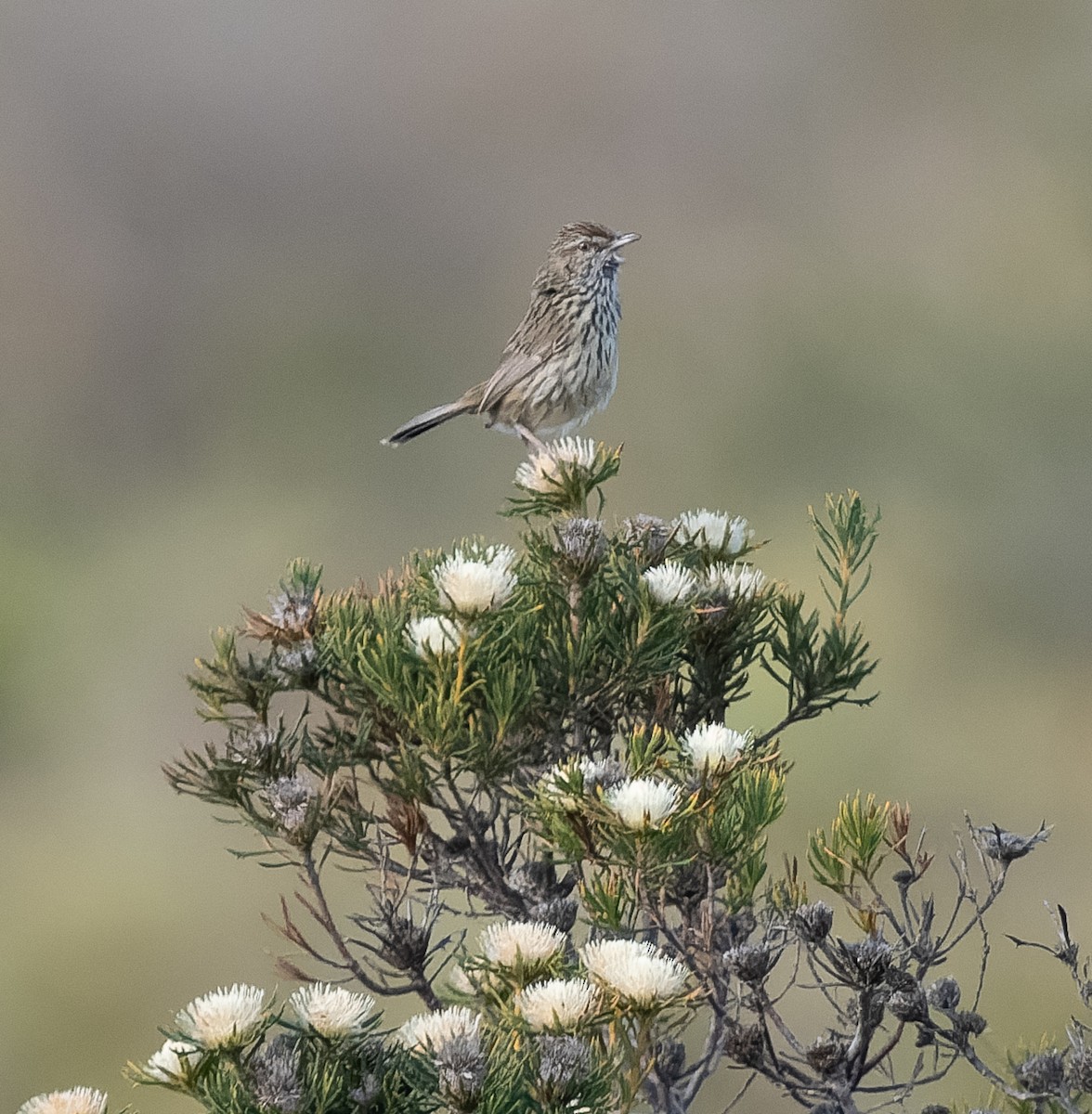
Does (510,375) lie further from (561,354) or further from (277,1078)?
(277,1078)

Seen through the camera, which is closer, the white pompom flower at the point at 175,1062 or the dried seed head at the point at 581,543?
the white pompom flower at the point at 175,1062

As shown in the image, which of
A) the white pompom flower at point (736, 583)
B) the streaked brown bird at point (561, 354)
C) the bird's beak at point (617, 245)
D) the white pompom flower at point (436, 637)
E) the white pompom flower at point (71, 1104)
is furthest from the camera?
the bird's beak at point (617, 245)

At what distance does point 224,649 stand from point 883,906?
1.89ft

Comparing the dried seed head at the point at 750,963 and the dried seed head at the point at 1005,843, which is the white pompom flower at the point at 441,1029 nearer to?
the dried seed head at the point at 750,963

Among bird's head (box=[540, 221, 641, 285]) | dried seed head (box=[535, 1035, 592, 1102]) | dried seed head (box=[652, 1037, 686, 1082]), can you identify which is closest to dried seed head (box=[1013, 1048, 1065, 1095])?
dried seed head (box=[652, 1037, 686, 1082])

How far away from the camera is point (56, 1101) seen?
1019mm

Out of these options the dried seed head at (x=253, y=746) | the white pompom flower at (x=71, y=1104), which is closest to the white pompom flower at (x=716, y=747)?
the dried seed head at (x=253, y=746)

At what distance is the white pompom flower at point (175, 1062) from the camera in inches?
39.9

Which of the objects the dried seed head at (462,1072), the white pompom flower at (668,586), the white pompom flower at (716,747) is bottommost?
the dried seed head at (462,1072)

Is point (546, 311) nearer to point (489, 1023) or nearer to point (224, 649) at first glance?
point (224, 649)

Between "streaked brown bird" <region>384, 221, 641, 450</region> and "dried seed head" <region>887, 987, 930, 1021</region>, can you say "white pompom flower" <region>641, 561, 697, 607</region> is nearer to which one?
"dried seed head" <region>887, 987, 930, 1021</region>

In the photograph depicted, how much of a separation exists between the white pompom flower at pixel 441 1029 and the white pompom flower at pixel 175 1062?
15cm

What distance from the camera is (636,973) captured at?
36.9 inches

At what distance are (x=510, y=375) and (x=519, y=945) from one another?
161cm
